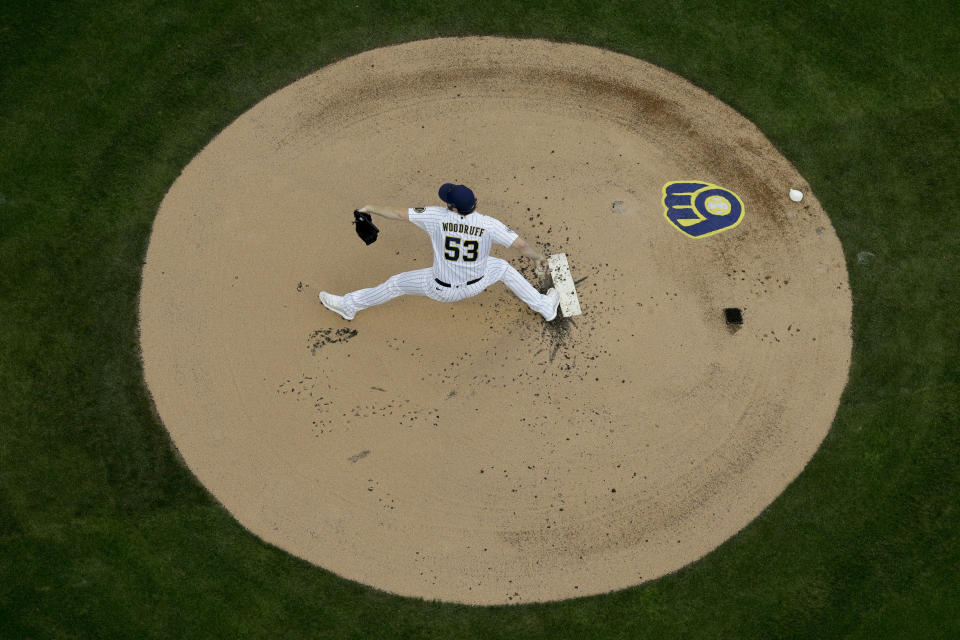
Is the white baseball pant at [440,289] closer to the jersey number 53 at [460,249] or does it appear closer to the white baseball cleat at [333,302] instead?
the white baseball cleat at [333,302]

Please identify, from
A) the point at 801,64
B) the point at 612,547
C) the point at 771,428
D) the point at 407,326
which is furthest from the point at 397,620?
the point at 801,64

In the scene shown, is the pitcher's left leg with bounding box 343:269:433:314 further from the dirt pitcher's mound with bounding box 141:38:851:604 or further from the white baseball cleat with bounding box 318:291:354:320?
the dirt pitcher's mound with bounding box 141:38:851:604

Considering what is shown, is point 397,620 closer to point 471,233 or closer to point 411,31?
point 471,233

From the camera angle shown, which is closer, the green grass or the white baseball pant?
the white baseball pant

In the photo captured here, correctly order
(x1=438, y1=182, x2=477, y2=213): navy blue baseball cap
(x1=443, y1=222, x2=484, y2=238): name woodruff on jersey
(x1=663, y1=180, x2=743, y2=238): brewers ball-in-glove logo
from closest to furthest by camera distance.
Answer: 1. (x1=438, y1=182, x2=477, y2=213): navy blue baseball cap
2. (x1=443, y1=222, x2=484, y2=238): name woodruff on jersey
3. (x1=663, y1=180, x2=743, y2=238): brewers ball-in-glove logo

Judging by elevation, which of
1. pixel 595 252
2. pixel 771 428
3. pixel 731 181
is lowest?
pixel 771 428

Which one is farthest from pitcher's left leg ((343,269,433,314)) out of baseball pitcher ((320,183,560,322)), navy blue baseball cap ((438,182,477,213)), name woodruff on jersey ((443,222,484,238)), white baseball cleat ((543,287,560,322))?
white baseball cleat ((543,287,560,322))

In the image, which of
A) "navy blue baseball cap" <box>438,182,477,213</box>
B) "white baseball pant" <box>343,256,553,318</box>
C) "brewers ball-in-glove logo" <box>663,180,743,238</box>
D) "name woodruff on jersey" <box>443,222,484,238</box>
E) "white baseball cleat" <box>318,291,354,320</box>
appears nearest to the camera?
"navy blue baseball cap" <box>438,182,477,213</box>

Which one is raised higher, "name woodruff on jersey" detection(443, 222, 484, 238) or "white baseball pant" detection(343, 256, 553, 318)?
"name woodruff on jersey" detection(443, 222, 484, 238)
